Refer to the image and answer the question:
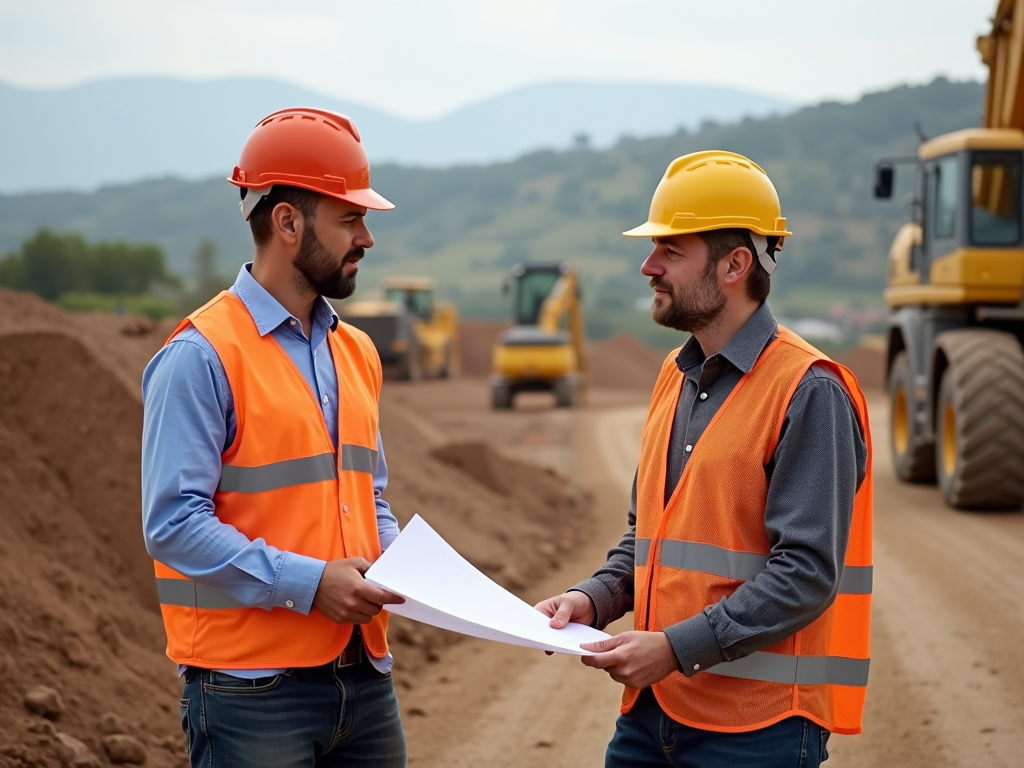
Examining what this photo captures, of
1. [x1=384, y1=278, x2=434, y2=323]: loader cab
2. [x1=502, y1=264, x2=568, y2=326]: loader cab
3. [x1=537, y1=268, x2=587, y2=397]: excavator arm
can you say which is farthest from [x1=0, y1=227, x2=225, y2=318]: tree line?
[x1=537, y1=268, x2=587, y2=397]: excavator arm

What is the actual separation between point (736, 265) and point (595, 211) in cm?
11675

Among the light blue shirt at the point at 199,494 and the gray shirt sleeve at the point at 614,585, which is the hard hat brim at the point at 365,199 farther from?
the gray shirt sleeve at the point at 614,585

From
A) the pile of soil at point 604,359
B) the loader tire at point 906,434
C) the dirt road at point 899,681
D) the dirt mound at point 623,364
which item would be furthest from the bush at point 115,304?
the dirt road at point 899,681

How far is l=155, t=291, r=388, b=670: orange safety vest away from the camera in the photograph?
275cm

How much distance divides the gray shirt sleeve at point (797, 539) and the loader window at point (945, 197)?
10.2 meters

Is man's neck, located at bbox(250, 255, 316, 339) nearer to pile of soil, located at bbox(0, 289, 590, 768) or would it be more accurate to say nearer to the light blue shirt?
the light blue shirt

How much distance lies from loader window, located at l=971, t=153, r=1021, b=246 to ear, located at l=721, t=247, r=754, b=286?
9833 mm

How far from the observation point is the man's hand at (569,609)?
2953mm

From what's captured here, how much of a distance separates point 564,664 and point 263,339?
4.74m

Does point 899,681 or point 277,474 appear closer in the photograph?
point 277,474

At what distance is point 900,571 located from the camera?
921 cm

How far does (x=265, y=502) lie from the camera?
2.78 metres

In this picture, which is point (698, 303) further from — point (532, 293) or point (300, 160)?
point (532, 293)

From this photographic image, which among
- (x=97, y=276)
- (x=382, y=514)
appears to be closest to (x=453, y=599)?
(x=382, y=514)
